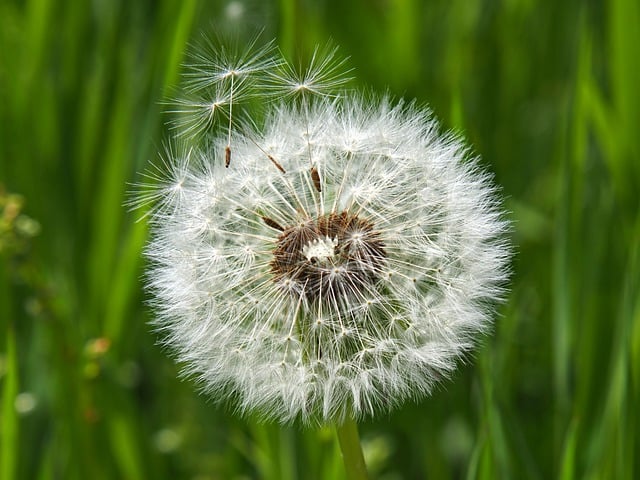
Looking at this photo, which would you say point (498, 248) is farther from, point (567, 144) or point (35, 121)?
point (35, 121)

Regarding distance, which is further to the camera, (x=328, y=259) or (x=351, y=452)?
(x=328, y=259)

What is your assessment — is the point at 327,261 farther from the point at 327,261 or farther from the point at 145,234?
the point at 145,234

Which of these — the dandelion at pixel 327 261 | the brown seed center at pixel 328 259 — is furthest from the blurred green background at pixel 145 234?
the brown seed center at pixel 328 259

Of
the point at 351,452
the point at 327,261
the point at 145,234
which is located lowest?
the point at 351,452

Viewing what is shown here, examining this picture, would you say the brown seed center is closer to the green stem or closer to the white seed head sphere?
the white seed head sphere

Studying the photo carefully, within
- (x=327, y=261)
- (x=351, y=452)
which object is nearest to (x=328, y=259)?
(x=327, y=261)

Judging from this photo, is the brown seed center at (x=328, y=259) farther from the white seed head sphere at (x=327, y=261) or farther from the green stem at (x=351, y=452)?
the green stem at (x=351, y=452)

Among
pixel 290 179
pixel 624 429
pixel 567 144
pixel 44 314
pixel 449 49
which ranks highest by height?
pixel 449 49

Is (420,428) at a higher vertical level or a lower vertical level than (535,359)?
lower

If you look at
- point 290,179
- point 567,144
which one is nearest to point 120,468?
point 290,179
